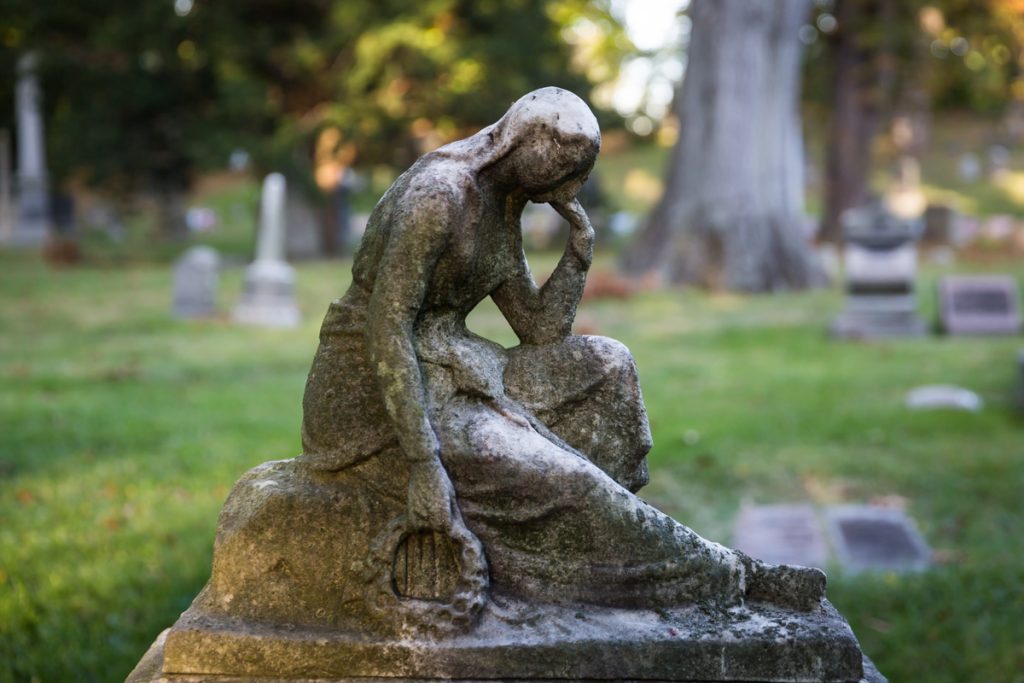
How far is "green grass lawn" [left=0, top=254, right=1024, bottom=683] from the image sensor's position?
4824 millimetres

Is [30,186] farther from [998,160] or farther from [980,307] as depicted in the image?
[998,160]

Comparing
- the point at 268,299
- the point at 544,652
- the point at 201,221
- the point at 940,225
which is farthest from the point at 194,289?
the point at 201,221

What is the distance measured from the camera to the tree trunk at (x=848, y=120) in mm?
25797

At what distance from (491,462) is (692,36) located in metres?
16.3

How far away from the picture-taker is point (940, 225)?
25.4 m

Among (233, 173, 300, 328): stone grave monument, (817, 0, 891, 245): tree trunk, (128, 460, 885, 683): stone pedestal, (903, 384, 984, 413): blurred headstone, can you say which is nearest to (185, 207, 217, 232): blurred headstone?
(817, 0, 891, 245): tree trunk

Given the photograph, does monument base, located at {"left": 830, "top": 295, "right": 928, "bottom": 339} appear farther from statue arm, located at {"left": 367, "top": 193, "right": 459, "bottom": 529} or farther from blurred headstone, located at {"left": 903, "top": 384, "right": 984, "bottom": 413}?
statue arm, located at {"left": 367, "top": 193, "right": 459, "bottom": 529}

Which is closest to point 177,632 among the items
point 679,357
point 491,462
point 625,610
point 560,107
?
point 491,462

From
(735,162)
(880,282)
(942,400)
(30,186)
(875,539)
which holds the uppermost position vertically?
(735,162)

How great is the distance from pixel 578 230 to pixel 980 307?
11.4 m

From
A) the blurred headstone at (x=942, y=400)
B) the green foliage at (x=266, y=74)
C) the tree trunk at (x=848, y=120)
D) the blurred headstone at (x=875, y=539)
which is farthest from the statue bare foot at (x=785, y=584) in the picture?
the tree trunk at (x=848, y=120)

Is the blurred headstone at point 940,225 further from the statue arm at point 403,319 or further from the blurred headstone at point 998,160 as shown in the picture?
the statue arm at point 403,319

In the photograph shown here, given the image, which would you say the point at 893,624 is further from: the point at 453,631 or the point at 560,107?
the point at 560,107

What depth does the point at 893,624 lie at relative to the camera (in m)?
4.84
